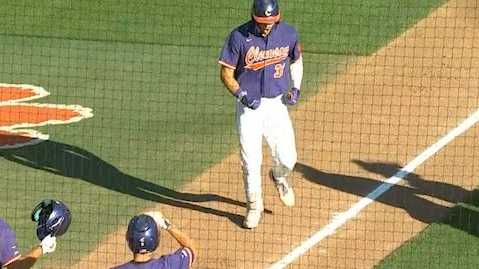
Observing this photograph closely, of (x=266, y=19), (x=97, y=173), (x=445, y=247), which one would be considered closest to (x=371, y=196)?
(x=445, y=247)

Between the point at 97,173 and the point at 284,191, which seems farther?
the point at 97,173

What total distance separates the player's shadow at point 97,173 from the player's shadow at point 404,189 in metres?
0.96

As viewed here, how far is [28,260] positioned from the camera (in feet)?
26.4

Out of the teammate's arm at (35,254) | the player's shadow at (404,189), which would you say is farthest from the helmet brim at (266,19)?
the teammate's arm at (35,254)

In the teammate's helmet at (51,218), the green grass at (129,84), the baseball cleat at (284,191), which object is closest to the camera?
the teammate's helmet at (51,218)

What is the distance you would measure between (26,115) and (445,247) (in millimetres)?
5623

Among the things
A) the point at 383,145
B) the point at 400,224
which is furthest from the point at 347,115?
the point at 400,224

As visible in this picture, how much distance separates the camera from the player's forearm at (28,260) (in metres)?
7.96

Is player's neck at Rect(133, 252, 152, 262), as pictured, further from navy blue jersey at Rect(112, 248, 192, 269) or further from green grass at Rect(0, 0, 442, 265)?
green grass at Rect(0, 0, 442, 265)

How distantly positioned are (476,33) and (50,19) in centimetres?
592

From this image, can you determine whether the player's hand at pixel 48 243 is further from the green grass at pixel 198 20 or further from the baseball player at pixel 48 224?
the green grass at pixel 198 20

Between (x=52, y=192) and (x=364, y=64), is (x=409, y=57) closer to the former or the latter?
(x=364, y=64)

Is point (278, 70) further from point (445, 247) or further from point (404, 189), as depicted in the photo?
point (445, 247)

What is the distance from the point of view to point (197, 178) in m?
12.7
